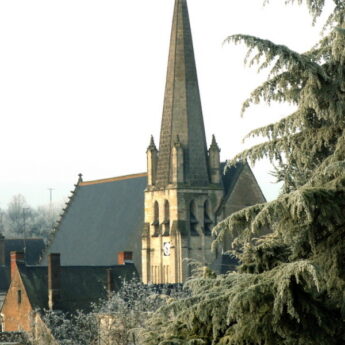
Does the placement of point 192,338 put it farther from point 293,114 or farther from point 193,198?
point 193,198

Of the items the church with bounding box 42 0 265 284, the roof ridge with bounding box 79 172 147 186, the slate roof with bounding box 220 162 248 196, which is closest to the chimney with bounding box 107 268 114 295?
the church with bounding box 42 0 265 284

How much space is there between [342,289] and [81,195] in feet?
222

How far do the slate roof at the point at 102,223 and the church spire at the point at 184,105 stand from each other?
19.3 feet

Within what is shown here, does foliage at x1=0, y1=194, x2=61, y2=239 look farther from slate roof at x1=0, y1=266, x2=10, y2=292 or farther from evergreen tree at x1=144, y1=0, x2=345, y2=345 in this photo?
evergreen tree at x1=144, y1=0, x2=345, y2=345

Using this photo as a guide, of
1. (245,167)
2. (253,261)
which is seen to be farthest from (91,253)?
(253,261)

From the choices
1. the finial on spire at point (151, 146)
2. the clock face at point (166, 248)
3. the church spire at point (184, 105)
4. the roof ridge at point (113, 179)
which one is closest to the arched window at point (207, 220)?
the church spire at point (184, 105)

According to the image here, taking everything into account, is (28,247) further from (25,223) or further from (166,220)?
(25,223)

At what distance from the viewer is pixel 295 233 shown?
10.0 m

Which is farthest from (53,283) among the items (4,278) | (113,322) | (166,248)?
(4,278)

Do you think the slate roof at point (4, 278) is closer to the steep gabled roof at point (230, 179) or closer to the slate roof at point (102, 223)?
the slate roof at point (102, 223)

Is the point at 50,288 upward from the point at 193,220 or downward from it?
downward

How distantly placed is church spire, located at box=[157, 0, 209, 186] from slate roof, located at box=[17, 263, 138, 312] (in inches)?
557

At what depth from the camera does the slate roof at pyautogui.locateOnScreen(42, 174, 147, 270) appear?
228ft

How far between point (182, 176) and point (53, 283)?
1899cm
